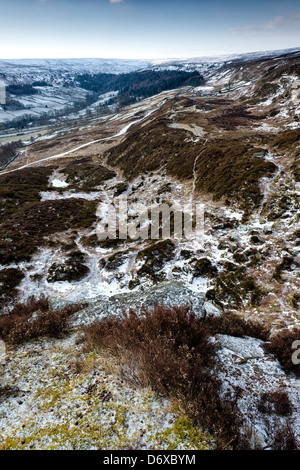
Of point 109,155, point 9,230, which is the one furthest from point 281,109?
point 9,230

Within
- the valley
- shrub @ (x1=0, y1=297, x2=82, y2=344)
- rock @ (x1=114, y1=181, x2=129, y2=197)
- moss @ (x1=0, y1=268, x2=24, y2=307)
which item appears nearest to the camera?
the valley

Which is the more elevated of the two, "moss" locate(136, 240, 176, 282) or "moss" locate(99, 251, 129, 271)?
"moss" locate(136, 240, 176, 282)

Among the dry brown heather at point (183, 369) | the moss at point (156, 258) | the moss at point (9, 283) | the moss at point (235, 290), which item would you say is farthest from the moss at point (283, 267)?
the moss at point (9, 283)

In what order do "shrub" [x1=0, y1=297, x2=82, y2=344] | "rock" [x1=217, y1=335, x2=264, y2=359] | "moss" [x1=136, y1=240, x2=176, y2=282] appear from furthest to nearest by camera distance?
"moss" [x1=136, y1=240, x2=176, y2=282]
"shrub" [x1=0, y1=297, x2=82, y2=344]
"rock" [x1=217, y1=335, x2=264, y2=359]

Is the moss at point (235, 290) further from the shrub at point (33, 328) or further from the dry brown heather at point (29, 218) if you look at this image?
the dry brown heather at point (29, 218)

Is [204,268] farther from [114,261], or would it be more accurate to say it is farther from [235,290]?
[114,261]

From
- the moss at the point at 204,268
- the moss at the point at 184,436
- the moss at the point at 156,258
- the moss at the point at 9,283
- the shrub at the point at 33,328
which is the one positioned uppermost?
the moss at the point at 184,436

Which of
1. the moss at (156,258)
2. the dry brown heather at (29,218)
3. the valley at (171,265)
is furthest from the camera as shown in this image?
the dry brown heather at (29,218)

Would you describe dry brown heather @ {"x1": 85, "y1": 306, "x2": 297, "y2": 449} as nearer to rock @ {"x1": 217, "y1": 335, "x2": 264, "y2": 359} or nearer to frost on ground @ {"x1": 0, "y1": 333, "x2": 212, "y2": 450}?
frost on ground @ {"x1": 0, "y1": 333, "x2": 212, "y2": 450}

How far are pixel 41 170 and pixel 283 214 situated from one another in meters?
71.8

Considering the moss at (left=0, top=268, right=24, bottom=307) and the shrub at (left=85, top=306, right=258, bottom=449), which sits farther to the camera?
the moss at (left=0, top=268, right=24, bottom=307)

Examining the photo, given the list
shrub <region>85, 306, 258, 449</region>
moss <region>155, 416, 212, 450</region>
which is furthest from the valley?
shrub <region>85, 306, 258, 449</region>

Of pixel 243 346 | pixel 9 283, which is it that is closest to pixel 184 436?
pixel 243 346

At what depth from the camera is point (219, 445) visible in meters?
3.94
